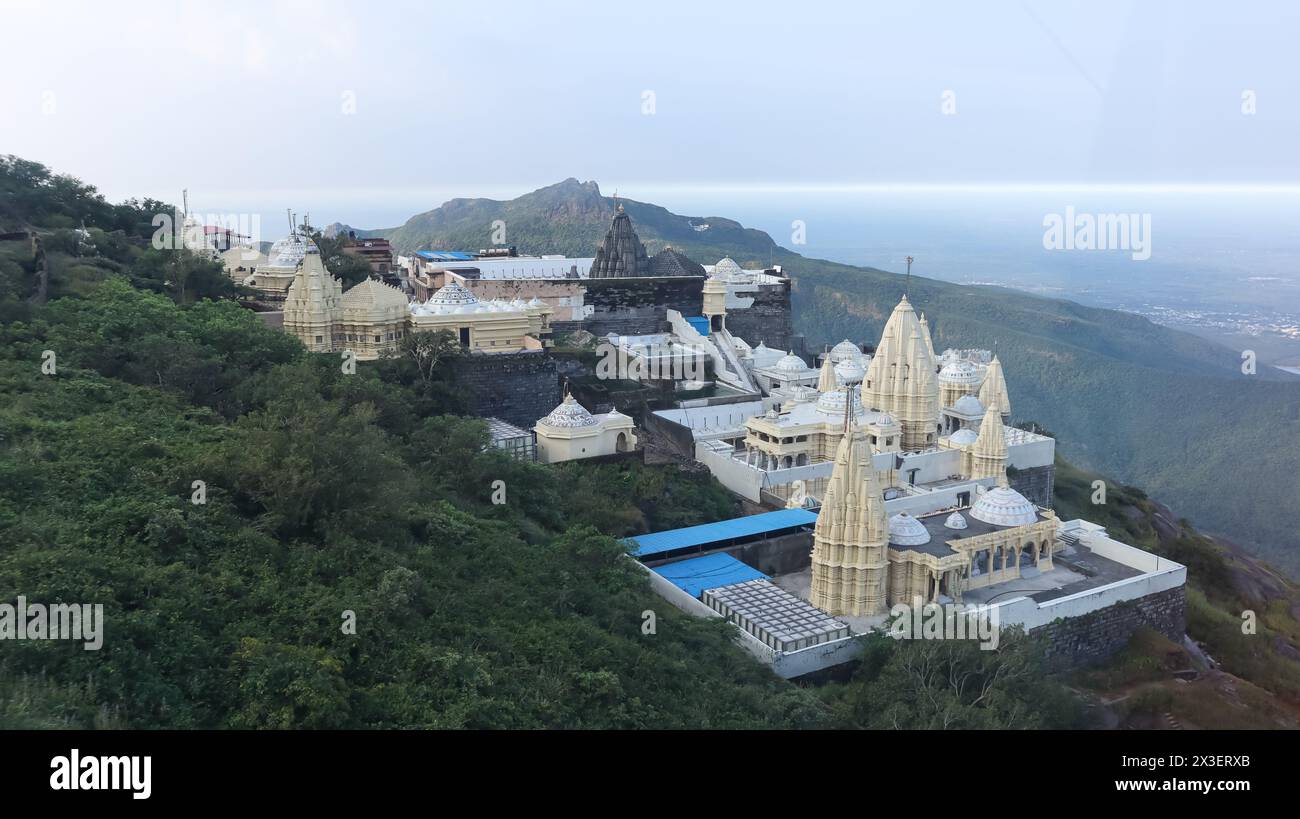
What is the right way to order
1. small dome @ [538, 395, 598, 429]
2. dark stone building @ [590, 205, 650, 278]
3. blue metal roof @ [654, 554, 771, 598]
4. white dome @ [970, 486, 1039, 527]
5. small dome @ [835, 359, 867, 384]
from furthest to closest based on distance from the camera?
dark stone building @ [590, 205, 650, 278] < small dome @ [835, 359, 867, 384] < small dome @ [538, 395, 598, 429] < white dome @ [970, 486, 1039, 527] < blue metal roof @ [654, 554, 771, 598]

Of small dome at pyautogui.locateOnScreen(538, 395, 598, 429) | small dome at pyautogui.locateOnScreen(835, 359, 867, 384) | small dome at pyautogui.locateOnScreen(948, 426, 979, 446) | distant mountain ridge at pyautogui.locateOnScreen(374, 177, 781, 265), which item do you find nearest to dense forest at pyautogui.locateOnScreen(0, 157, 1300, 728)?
small dome at pyautogui.locateOnScreen(538, 395, 598, 429)

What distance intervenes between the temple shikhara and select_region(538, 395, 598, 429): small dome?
0.22ft

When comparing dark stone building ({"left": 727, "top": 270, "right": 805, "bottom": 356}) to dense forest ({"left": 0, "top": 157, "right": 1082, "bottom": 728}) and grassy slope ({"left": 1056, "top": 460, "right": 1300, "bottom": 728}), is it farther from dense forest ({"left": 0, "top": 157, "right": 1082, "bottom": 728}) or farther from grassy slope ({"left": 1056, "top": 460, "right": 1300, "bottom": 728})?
dense forest ({"left": 0, "top": 157, "right": 1082, "bottom": 728})

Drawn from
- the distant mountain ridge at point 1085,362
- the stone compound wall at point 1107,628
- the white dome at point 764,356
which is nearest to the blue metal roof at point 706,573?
the stone compound wall at point 1107,628

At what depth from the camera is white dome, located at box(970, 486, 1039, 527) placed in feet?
61.6

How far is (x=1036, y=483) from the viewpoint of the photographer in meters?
27.0

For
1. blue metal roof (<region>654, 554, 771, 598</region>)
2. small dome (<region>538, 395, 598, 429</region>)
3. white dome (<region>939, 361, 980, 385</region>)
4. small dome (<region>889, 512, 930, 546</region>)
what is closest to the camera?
blue metal roof (<region>654, 554, 771, 598</region>)

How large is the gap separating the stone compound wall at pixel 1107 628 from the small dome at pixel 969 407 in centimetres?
898

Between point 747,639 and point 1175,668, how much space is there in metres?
8.49

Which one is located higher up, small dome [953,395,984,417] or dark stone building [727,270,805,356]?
dark stone building [727,270,805,356]

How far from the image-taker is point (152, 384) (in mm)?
17547

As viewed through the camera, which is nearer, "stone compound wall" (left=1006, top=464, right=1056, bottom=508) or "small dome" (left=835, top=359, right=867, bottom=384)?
"stone compound wall" (left=1006, top=464, right=1056, bottom=508)
